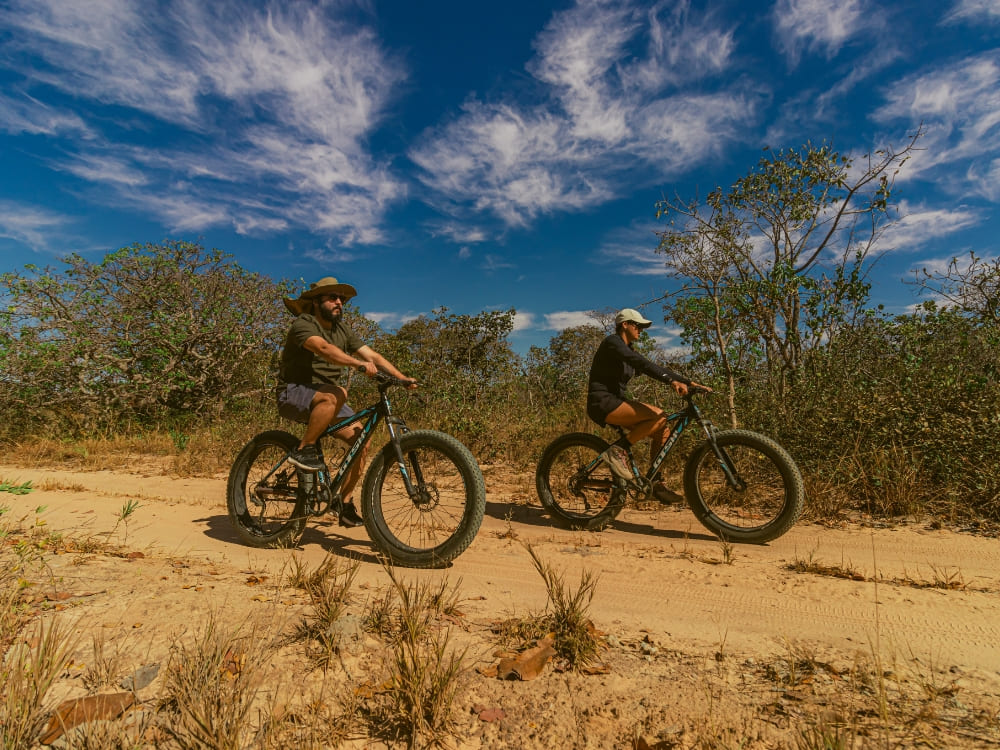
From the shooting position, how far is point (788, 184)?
24.5 feet

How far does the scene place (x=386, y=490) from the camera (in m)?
4.04

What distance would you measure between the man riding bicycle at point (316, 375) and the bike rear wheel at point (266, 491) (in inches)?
9.4

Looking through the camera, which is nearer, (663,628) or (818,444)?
(663,628)

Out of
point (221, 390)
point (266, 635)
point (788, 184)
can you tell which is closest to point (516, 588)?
point (266, 635)

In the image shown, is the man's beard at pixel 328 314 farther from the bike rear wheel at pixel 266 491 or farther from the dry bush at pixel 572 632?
the dry bush at pixel 572 632

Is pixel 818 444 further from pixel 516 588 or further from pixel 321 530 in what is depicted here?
pixel 321 530

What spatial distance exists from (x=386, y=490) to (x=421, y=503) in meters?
0.41

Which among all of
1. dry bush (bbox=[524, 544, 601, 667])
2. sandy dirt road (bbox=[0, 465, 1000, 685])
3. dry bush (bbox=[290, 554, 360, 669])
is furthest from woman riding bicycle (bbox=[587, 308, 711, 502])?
dry bush (bbox=[290, 554, 360, 669])

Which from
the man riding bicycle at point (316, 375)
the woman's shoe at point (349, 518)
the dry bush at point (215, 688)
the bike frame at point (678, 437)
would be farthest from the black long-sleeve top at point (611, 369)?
the dry bush at point (215, 688)

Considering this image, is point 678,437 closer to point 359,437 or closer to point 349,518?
point 359,437

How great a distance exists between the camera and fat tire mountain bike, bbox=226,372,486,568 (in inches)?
142

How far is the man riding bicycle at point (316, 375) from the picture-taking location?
4.14m

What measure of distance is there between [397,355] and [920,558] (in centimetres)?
1041

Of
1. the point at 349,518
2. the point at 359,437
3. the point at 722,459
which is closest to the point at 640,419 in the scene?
the point at 722,459
